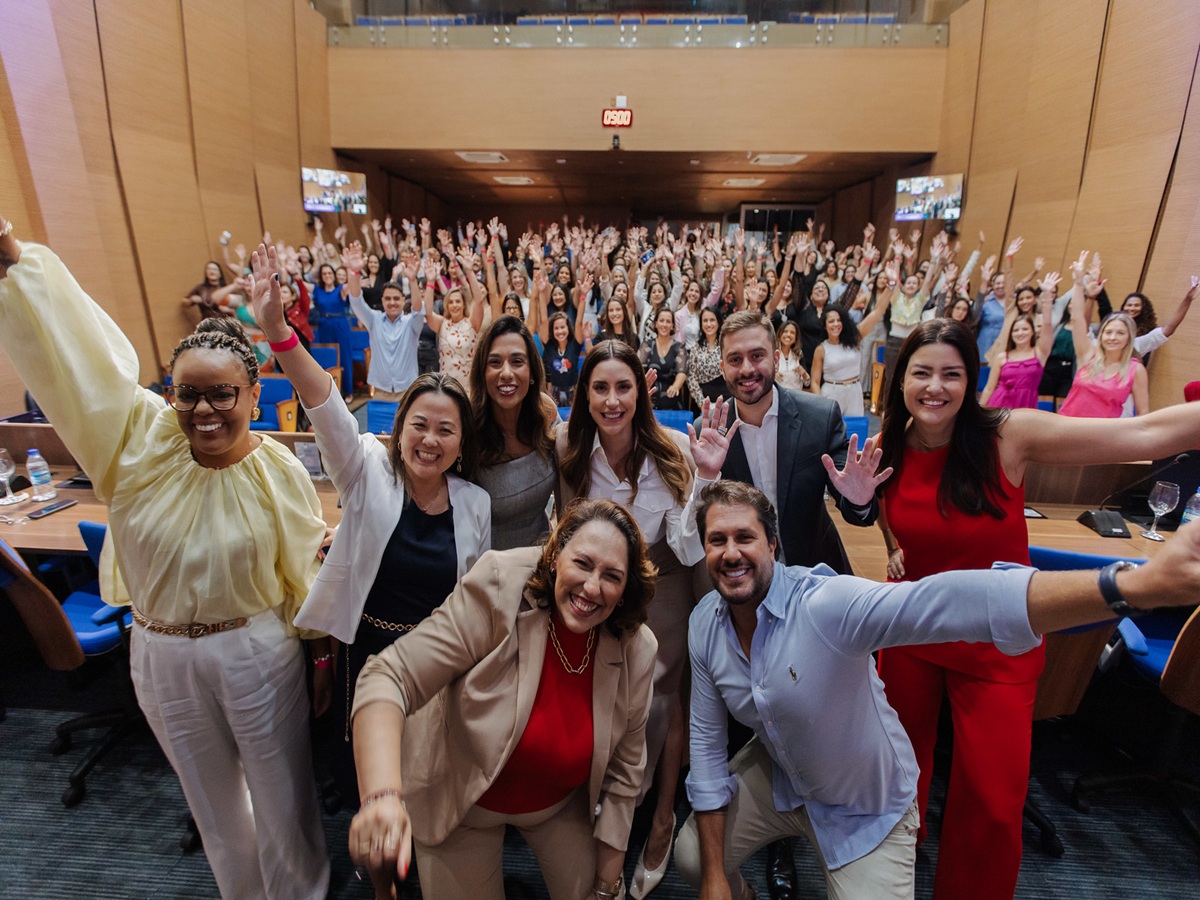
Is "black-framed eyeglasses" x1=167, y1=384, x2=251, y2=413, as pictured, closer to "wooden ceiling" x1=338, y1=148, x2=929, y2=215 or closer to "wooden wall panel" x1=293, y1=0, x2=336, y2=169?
"wooden wall panel" x1=293, y1=0, x2=336, y2=169

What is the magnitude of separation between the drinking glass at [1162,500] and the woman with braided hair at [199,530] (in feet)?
11.5

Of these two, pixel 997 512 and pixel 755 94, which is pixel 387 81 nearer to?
pixel 755 94

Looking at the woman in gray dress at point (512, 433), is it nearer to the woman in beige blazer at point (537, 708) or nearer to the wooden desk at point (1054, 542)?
the woman in beige blazer at point (537, 708)

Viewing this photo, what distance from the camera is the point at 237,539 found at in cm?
165

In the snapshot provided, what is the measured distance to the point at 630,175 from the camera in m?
13.5

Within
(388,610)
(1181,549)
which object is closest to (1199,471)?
(1181,549)

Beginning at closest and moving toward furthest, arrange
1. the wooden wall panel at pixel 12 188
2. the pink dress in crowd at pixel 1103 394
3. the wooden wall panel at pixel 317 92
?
1. the pink dress in crowd at pixel 1103 394
2. the wooden wall panel at pixel 12 188
3. the wooden wall panel at pixel 317 92

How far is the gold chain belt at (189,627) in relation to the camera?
1.65 meters

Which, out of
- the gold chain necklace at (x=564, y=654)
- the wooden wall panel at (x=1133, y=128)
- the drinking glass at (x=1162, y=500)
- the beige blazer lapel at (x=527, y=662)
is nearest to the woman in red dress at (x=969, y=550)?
the gold chain necklace at (x=564, y=654)

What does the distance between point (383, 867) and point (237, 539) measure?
946mm

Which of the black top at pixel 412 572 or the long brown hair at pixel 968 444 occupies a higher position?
the long brown hair at pixel 968 444

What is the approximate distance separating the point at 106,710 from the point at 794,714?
2.95 m

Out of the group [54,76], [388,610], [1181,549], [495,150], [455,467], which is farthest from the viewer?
[495,150]

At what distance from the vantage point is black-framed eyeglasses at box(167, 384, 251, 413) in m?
1.59
